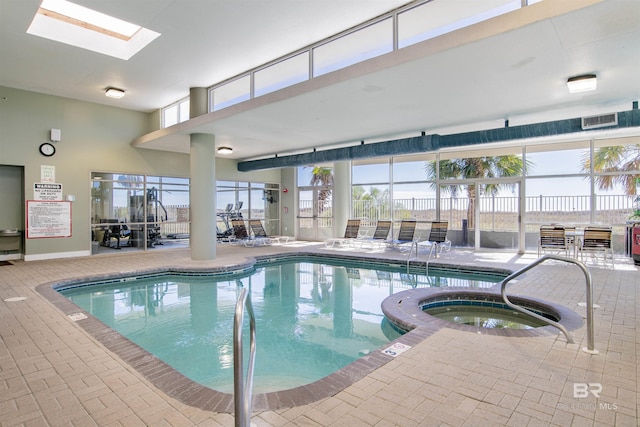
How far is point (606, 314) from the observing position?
13.1ft

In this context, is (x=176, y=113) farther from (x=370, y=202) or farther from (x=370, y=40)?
(x=370, y=202)

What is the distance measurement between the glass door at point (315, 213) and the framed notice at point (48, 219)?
751 centimetres

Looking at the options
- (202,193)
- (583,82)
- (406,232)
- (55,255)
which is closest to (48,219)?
(55,255)

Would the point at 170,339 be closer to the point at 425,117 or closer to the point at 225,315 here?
the point at 225,315

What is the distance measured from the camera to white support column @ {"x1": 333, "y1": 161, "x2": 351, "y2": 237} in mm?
12219

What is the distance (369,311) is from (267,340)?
5.36 ft

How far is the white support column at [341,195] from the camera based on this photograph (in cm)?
1222

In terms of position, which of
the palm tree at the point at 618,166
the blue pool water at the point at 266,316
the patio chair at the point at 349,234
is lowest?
the blue pool water at the point at 266,316

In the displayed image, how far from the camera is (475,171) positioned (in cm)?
1040

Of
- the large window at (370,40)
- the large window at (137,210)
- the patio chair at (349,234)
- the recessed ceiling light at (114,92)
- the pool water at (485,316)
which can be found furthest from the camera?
the patio chair at (349,234)

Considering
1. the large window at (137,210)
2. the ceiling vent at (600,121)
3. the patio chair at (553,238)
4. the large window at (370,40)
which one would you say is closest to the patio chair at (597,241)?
the patio chair at (553,238)

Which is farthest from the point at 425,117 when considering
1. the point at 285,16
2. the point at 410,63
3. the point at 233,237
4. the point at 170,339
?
the point at 233,237

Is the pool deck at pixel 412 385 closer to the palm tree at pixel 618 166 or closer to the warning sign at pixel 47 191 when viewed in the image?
the warning sign at pixel 47 191

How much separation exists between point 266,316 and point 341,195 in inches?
309
